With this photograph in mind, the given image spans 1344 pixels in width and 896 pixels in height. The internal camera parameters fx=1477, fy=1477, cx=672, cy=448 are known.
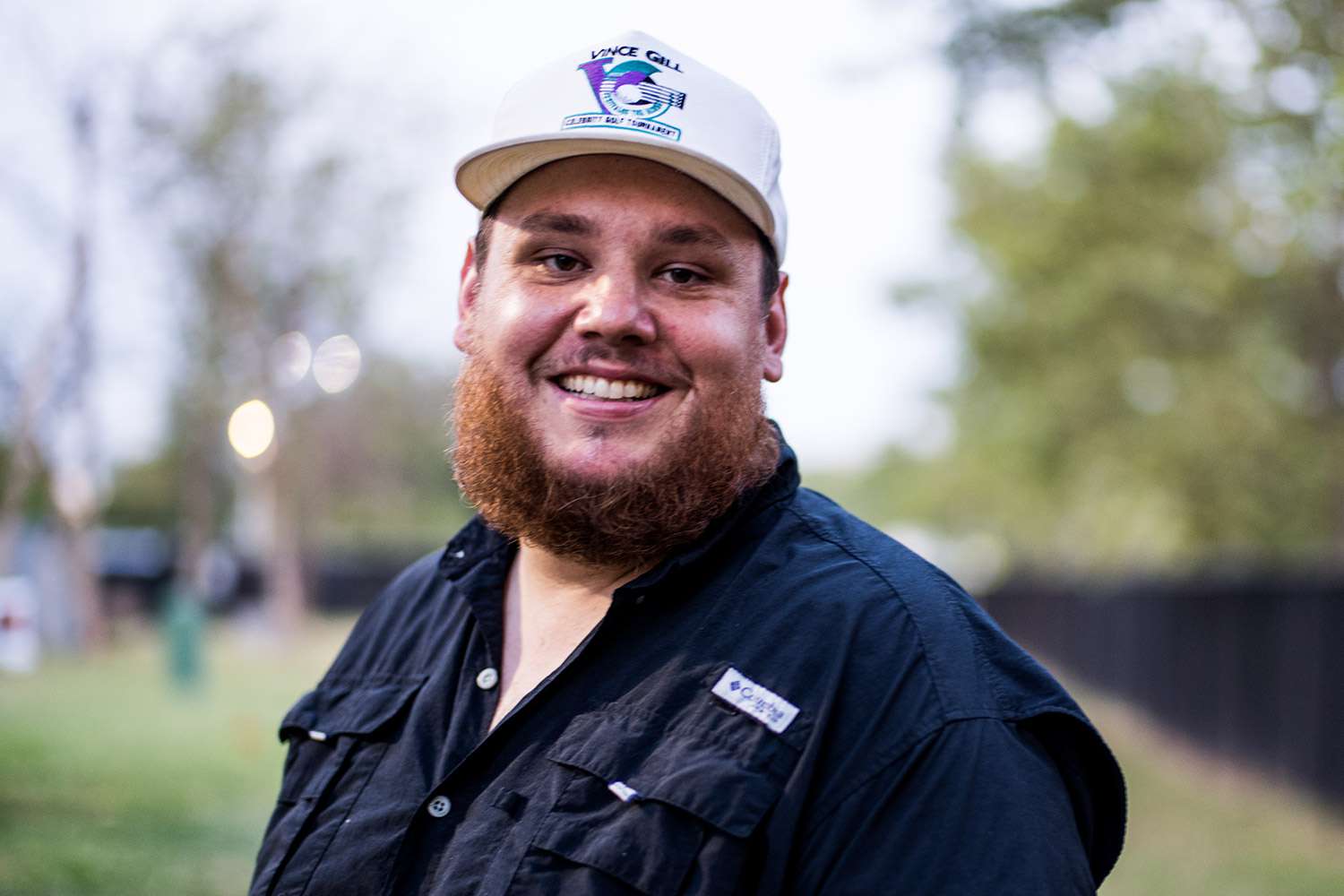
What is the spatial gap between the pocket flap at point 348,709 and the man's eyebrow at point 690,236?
2.96 ft

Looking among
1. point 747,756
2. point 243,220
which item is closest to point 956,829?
point 747,756

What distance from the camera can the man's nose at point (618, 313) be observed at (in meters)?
2.44

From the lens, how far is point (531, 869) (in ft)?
7.04

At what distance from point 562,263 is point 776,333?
1.49ft

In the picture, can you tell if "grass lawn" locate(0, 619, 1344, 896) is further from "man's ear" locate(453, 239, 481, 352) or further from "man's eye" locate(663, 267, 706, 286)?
"man's eye" locate(663, 267, 706, 286)

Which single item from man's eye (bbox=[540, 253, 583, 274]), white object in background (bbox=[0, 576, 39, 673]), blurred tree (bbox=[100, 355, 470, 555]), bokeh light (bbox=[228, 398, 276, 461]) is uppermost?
man's eye (bbox=[540, 253, 583, 274])

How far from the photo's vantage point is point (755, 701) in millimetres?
2143

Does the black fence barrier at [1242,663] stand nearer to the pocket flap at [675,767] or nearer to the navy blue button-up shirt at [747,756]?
the navy blue button-up shirt at [747,756]

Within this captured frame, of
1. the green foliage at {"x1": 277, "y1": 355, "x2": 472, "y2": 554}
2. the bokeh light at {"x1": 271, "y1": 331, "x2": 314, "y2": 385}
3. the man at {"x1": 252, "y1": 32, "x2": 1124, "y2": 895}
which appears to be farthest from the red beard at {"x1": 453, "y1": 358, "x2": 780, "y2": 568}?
the green foliage at {"x1": 277, "y1": 355, "x2": 472, "y2": 554}

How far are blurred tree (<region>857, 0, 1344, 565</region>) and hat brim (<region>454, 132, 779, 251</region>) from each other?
1126cm

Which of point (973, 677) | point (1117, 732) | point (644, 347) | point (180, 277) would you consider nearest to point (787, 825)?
point (973, 677)

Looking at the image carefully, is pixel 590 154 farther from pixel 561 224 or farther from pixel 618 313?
pixel 618 313

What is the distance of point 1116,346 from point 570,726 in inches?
828

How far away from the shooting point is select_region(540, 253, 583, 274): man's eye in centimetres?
252
